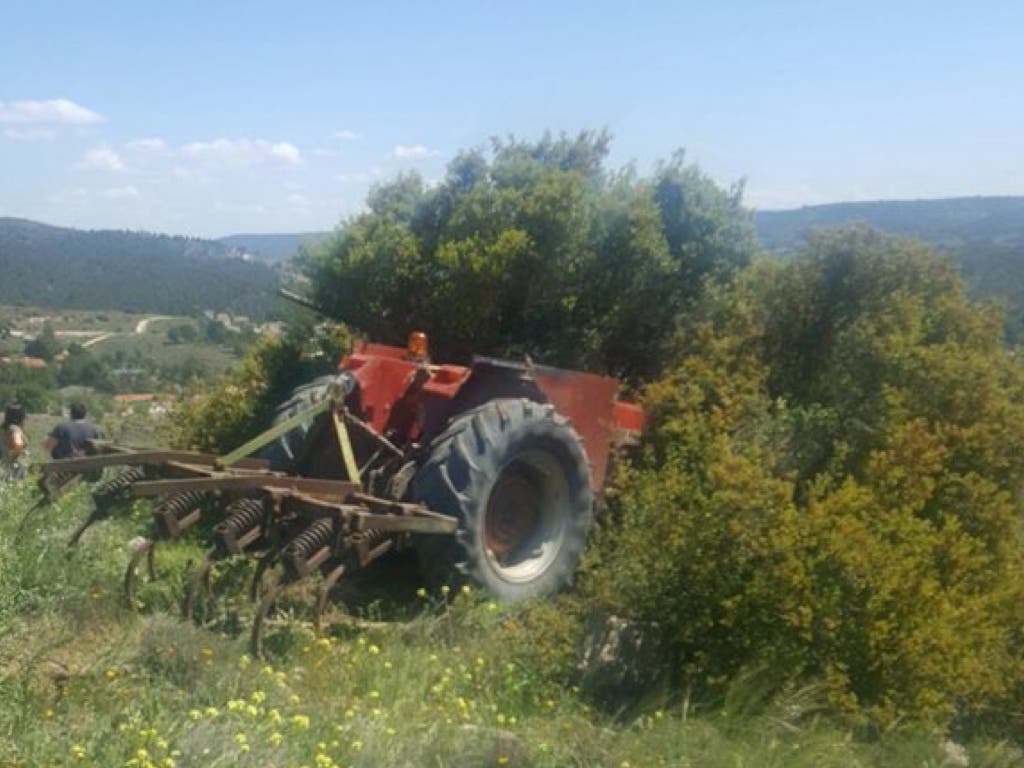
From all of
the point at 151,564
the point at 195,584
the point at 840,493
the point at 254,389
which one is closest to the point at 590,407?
the point at 840,493

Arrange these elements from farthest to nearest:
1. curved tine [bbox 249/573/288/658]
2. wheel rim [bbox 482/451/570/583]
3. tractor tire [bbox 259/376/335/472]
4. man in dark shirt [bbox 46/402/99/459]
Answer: man in dark shirt [bbox 46/402/99/459] → tractor tire [bbox 259/376/335/472] → wheel rim [bbox 482/451/570/583] → curved tine [bbox 249/573/288/658]

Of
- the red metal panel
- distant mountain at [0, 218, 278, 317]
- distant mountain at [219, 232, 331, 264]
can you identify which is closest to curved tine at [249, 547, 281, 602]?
the red metal panel

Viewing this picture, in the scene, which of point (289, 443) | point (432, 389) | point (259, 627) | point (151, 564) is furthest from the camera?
point (289, 443)

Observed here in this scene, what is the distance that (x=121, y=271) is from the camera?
280 feet

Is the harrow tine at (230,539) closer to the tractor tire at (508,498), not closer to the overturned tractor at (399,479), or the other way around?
the overturned tractor at (399,479)

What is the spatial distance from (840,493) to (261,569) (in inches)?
123

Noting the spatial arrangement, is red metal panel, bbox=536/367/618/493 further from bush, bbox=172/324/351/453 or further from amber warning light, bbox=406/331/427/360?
bush, bbox=172/324/351/453

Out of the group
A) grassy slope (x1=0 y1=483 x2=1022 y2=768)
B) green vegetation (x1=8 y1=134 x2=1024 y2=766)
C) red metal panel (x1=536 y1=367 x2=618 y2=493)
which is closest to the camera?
grassy slope (x1=0 y1=483 x2=1022 y2=768)

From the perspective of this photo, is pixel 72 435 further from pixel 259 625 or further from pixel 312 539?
pixel 259 625

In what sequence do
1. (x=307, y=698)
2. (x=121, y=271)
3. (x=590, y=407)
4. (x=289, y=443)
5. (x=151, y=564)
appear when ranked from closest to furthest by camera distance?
(x=307, y=698) < (x=151, y=564) < (x=289, y=443) < (x=590, y=407) < (x=121, y=271)

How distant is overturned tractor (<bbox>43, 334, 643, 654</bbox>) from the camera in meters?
6.49

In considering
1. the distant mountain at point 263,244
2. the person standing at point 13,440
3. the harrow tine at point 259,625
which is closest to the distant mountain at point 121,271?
the distant mountain at point 263,244

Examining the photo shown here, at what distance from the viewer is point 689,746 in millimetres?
5414

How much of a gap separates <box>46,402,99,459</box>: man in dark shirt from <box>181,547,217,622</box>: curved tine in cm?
397
